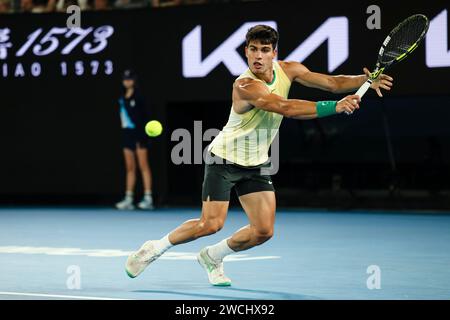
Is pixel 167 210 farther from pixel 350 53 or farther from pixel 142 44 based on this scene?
pixel 350 53

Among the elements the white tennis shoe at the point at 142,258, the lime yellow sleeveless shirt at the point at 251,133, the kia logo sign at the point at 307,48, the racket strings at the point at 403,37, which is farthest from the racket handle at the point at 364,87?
the kia logo sign at the point at 307,48

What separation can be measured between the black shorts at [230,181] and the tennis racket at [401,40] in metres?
1.19

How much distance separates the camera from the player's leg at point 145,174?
15.8 m

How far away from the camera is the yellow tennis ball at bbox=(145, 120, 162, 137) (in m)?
15.6

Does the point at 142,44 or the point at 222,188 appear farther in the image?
the point at 142,44

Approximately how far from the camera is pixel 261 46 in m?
7.34

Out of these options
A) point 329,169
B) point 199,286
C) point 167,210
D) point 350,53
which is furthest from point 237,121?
point 329,169

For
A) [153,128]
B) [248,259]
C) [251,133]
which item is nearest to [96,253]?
[248,259]

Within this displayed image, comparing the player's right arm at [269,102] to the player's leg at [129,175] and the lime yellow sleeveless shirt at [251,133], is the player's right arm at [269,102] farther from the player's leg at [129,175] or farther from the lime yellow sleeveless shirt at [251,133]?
the player's leg at [129,175]

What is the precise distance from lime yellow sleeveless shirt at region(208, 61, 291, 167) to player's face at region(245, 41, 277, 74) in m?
0.17

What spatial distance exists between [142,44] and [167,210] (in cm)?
266

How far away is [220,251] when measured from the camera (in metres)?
7.93

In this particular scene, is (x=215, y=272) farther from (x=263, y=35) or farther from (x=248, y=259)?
(x=263, y=35)

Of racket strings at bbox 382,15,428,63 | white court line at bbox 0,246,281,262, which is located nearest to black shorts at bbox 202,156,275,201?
racket strings at bbox 382,15,428,63
